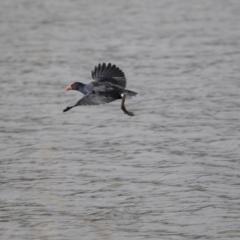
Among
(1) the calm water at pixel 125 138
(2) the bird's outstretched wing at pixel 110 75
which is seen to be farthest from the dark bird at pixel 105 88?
(1) the calm water at pixel 125 138

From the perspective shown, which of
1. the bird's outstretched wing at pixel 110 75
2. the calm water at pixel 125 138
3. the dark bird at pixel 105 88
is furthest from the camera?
the bird's outstretched wing at pixel 110 75

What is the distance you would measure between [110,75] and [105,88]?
0.65 meters

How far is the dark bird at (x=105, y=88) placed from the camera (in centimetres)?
1159

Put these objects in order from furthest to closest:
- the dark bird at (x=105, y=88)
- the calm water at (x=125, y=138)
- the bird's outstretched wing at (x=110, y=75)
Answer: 1. the bird's outstretched wing at (x=110, y=75)
2. the dark bird at (x=105, y=88)
3. the calm water at (x=125, y=138)

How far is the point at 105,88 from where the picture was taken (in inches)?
472

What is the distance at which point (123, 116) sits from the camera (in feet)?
53.5

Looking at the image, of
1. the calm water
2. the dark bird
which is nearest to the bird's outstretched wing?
the dark bird

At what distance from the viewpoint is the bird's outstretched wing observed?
12359mm

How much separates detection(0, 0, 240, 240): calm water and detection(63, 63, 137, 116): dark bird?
48.0 inches

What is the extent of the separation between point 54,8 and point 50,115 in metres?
16.6

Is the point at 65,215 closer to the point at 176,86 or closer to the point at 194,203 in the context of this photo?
the point at 194,203

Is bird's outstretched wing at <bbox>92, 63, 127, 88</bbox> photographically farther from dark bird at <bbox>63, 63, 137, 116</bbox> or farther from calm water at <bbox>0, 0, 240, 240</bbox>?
calm water at <bbox>0, 0, 240, 240</bbox>

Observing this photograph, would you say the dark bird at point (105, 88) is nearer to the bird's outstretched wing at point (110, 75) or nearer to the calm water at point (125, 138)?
the bird's outstretched wing at point (110, 75)

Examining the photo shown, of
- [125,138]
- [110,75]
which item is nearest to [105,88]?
[110,75]
